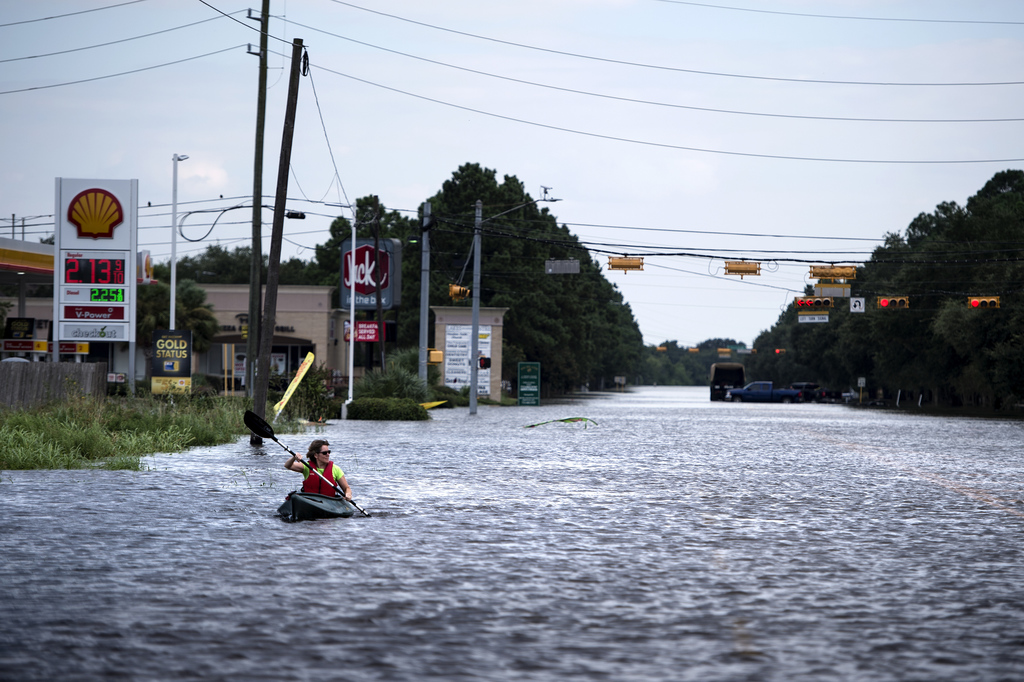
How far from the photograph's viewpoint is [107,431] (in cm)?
2244

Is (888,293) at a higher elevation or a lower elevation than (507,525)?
higher

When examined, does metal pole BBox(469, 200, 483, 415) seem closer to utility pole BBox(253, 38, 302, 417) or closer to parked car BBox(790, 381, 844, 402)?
utility pole BBox(253, 38, 302, 417)

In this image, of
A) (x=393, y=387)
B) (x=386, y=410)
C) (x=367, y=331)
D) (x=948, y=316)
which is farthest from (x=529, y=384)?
(x=948, y=316)

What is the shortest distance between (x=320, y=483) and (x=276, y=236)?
1339 cm

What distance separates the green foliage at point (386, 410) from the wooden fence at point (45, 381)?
12681 mm

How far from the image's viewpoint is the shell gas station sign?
3116cm

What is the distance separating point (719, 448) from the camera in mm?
25703

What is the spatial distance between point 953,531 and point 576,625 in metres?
6.11

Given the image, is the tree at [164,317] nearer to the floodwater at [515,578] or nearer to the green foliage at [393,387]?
the green foliage at [393,387]

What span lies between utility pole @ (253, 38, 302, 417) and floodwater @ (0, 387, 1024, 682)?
6369 millimetres

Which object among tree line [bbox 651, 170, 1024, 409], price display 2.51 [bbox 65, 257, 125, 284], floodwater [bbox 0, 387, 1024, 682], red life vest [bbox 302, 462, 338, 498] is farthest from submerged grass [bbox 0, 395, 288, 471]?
tree line [bbox 651, 170, 1024, 409]

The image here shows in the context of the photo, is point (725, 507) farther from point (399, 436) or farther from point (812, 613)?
point (399, 436)

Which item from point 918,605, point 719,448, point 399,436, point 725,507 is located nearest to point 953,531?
point 725,507

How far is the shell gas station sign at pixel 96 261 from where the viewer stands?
3116 cm
